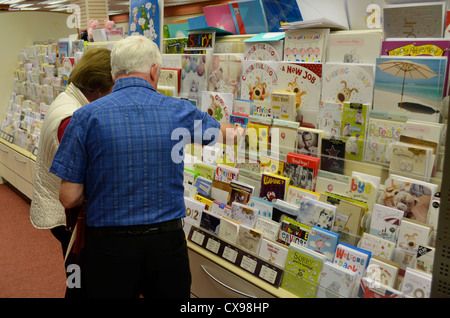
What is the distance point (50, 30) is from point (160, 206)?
4.74m

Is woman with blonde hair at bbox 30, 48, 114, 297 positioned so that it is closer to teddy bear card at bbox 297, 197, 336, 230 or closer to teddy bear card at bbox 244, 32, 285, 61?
teddy bear card at bbox 244, 32, 285, 61

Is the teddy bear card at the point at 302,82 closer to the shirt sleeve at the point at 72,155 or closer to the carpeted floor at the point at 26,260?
the shirt sleeve at the point at 72,155

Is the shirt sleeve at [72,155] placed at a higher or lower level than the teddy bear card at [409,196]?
higher

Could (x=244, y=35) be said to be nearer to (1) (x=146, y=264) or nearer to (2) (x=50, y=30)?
(1) (x=146, y=264)

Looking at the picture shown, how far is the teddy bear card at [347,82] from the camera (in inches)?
67.0

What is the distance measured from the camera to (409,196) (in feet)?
4.99

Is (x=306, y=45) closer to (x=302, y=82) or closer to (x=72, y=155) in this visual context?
(x=302, y=82)

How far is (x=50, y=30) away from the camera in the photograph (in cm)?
521

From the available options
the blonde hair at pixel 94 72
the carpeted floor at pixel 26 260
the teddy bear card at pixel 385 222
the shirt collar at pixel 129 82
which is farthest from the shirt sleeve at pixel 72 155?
the carpeted floor at pixel 26 260

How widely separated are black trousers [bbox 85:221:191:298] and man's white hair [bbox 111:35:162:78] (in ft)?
2.05

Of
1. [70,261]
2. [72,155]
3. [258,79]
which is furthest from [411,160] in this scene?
[70,261]

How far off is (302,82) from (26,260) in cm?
283

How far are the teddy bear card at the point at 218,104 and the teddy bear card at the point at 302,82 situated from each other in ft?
1.14

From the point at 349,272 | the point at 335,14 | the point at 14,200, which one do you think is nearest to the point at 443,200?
the point at 349,272
